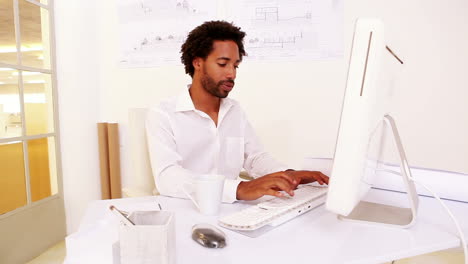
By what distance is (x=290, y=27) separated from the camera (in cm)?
207

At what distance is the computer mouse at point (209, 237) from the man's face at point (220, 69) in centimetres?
98

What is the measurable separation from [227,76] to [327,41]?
0.82 meters

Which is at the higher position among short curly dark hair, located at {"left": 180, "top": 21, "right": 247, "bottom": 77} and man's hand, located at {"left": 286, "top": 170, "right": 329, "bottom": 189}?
short curly dark hair, located at {"left": 180, "top": 21, "right": 247, "bottom": 77}

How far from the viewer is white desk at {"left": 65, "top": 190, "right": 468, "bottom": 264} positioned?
57cm

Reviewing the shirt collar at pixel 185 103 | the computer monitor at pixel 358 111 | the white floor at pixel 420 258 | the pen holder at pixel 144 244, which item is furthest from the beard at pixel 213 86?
the white floor at pixel 420 258

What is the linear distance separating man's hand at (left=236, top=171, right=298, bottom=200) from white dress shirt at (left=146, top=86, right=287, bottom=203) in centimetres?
22

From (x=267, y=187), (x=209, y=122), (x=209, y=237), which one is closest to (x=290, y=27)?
(x=209, y=122)

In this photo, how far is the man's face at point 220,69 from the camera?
5.07ft

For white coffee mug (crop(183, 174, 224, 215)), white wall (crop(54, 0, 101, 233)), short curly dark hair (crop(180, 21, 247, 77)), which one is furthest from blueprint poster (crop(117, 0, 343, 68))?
white coffee mug (crop(183, 174, 224, 215))

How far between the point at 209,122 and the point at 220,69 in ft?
0.85

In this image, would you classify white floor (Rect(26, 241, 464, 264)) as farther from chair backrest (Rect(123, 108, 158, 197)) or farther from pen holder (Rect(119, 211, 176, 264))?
pen holder (Rect(119, 211, 176, 264))

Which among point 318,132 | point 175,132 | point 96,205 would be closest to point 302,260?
point 96,205

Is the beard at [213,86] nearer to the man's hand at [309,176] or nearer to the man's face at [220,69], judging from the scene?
the man's face at [220,69]

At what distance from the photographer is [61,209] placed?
7.45 feet
